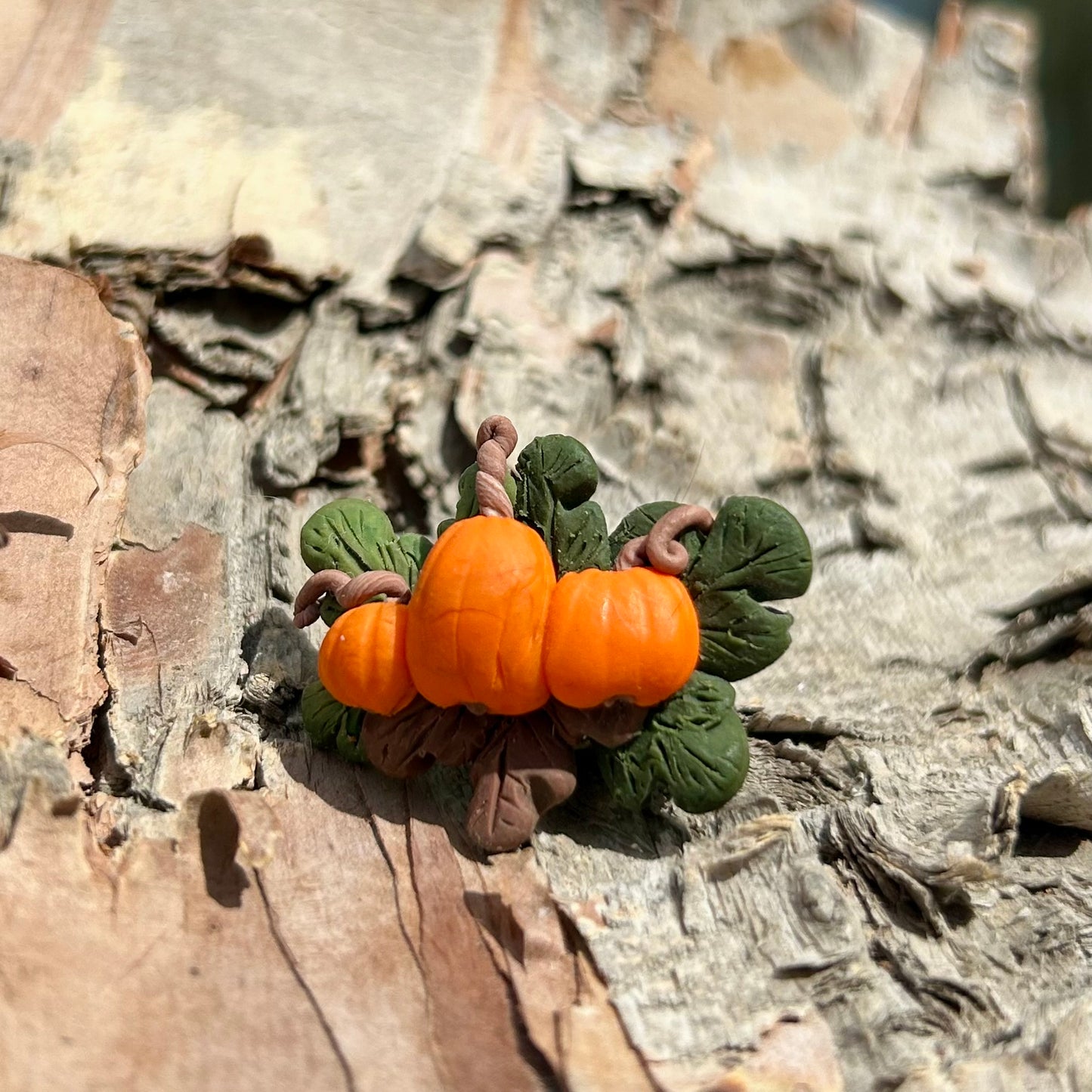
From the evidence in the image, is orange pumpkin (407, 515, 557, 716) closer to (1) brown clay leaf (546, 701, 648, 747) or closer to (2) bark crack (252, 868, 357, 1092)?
(1) brown clay leaf (546, 701, 648, 747)

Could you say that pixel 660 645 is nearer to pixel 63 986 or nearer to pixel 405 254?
pixel 63 986

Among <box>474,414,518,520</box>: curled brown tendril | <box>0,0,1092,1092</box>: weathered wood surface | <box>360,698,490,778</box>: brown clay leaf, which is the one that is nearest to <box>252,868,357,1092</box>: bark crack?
<box>0,0,1092,1092</box>: weathered wood surface

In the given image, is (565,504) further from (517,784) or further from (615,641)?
(517,784)

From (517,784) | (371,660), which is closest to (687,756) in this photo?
(517,784)

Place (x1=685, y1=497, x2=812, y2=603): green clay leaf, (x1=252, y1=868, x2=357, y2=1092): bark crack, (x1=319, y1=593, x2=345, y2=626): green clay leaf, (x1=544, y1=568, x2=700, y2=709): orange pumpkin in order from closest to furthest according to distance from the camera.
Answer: (x1=252, y1=868, x2=357, y2=1092): bark crack < (x1=544, y1=568, x2=700, y2=709): orange pumpkin < (x1=685, y1=497, x2=812, y2=603): green clay leaf < (x1=319, y1=593, x2=345, y2=626): green clay leaf

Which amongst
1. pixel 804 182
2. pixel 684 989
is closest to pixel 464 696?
pixel 684 989

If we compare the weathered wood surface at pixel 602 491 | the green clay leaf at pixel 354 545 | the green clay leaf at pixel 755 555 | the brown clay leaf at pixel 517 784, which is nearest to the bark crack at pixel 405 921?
the weathered wood surface at pixel 602 491
